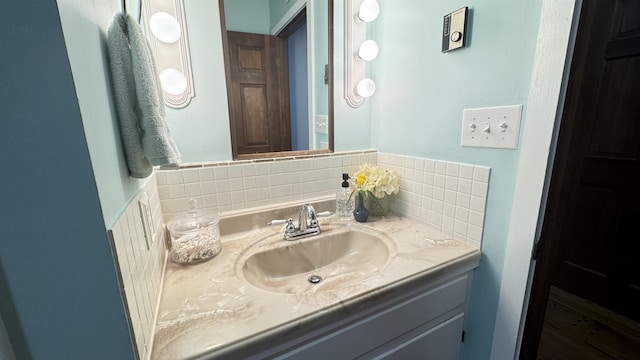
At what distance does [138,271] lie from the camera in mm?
497

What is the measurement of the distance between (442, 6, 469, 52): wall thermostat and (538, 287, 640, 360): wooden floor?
5.29 feet

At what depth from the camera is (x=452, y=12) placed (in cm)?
84

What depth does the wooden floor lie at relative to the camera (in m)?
1.32

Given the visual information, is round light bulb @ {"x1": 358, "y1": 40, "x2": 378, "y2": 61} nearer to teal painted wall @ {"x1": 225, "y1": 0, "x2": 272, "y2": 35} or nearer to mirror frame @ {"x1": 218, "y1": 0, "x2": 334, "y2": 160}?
mirror frame @ {"x1": 218, "y1": 0, "x2": 334, "y2": 160}

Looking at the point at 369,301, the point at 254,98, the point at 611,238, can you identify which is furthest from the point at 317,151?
the point at 611,238

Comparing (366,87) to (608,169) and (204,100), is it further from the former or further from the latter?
(608,169)

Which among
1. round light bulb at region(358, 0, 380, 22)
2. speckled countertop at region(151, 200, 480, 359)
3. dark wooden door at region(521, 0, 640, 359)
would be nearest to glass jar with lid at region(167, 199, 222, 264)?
speckled countertop at region(151, 200, 480, 359)

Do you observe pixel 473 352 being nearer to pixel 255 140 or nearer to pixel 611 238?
pixel 255 140

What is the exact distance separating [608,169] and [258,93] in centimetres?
197

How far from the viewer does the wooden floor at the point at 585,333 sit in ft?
4.34

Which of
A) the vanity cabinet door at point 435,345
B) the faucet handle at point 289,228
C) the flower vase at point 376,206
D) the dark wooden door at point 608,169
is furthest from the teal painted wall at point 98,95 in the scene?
the dark wooden door at point 608,169

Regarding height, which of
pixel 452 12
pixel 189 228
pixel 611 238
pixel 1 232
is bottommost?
pixel 611 238

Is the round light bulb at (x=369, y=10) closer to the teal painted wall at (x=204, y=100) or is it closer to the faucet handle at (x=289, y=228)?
the teal painted wall at (x=204, y=100)

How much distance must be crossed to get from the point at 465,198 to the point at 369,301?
51 cm
